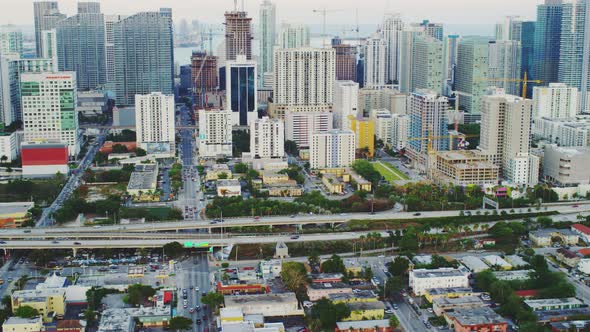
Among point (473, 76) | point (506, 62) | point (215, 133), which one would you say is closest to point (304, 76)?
point (215, 133)

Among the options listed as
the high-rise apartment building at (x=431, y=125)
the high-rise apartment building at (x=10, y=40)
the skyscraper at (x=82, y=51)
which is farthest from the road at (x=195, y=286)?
the skyscraper at (x=82, y=51)

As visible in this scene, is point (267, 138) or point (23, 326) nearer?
point (23, 326)

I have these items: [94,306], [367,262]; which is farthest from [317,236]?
[94,306]

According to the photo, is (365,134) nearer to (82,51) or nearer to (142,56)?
(142,56)

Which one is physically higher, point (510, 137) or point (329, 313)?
point (510, 137)

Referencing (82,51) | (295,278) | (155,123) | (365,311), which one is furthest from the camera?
(82,51)

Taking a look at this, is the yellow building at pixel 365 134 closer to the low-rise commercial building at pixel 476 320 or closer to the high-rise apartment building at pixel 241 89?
the high-rise apartment building at pixel 241 89
